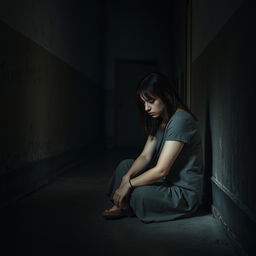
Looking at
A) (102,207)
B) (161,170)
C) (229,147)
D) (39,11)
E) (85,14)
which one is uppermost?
(85,14)

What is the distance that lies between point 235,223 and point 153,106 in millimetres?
818

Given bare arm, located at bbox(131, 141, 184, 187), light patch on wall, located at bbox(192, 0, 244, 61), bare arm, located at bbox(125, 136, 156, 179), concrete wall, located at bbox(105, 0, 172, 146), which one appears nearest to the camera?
light patch on wall, located at bbox(192, 0, 244, 61)

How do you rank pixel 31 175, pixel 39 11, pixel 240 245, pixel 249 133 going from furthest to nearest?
pixel 39 11 → pixel 31 175 → pixel 240 245 → pixel 249 133

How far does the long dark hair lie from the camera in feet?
7.31

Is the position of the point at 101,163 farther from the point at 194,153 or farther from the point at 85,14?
the point at 194,153

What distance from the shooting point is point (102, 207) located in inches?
107

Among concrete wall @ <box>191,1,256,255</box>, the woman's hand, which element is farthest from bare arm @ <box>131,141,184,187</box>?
concrete wall @ <box>191,1,256,255</box>

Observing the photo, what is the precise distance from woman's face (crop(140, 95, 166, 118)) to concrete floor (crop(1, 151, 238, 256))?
0.66 meters

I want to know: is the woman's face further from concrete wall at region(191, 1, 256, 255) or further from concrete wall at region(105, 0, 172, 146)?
concrete wall at region(105, 0, 172, 146)

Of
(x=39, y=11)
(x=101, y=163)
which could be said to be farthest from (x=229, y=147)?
Answer: (x=101, y=163)

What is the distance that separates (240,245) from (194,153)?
74 cm

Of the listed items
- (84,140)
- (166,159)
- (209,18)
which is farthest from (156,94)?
(84,140)

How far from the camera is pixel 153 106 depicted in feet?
7.43

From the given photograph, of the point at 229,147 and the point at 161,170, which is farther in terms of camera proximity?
the point at 161,170
